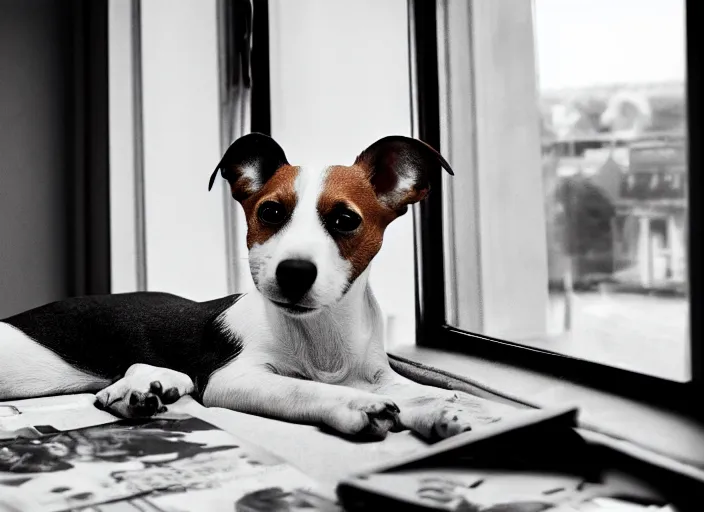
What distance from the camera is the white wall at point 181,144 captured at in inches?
61.3

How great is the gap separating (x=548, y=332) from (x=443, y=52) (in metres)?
0.52

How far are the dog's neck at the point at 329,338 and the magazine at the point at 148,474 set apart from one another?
0.19 metres

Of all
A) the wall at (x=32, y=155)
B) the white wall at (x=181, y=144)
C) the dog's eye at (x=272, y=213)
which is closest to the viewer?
Result: the dog's eye at (x=272, y=213)

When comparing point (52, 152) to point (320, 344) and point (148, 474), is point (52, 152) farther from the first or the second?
point (148, 474)

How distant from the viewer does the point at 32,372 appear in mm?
1104

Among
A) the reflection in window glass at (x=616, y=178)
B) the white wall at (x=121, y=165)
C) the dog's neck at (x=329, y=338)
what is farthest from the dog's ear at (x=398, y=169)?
the white wall at (x=121, y=165)

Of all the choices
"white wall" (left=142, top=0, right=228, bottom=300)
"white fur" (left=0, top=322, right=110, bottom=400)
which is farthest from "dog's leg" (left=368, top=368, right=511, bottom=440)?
"white wall" (left=142, top=0, right=228, bottom=300)

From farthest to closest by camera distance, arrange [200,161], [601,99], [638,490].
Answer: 1. [200,161]
2. [601,99]
3. [638,490]

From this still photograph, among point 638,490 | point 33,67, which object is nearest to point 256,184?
point 638,490

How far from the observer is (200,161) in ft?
5.22

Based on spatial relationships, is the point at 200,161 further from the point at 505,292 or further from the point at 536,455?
the point at 536,455

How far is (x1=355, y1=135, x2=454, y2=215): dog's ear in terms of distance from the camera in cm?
102

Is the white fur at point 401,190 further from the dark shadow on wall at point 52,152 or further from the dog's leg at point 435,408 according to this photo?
the dark shadow on wall at point 52,152

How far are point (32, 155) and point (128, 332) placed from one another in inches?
32.0
